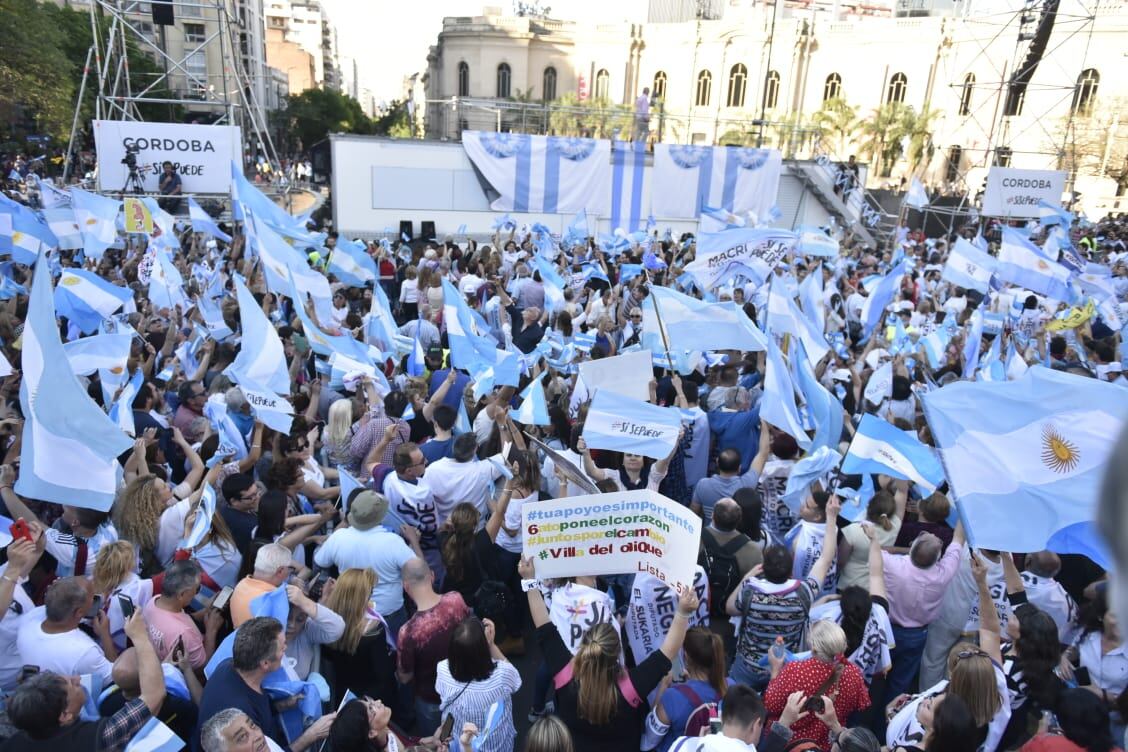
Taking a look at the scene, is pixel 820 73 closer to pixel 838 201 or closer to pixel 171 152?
pixel 838 201

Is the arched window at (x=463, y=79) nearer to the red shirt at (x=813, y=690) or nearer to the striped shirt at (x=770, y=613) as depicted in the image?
the striped shirt at (x=770, y=613)

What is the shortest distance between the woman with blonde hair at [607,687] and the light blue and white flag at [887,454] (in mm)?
1842

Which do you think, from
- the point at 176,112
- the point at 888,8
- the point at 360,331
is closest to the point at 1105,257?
the point at 360,331

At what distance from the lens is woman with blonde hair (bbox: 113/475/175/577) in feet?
13.7

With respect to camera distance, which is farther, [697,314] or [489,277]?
[489,277]

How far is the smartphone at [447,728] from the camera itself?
3207 mm

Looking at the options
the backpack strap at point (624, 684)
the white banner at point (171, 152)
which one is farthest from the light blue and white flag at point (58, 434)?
the white banner at point (171, 152)

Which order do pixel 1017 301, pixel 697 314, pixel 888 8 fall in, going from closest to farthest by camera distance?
pixel 697 314 < pixel 1017 301 < pixel 888 8

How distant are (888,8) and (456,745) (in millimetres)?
99922

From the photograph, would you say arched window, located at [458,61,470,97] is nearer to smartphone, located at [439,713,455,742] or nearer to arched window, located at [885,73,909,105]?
arched window, located at [885,73,909,105]

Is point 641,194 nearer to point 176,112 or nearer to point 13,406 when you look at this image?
point 13,406

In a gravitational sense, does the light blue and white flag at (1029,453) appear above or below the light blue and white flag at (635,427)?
above

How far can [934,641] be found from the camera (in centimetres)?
433

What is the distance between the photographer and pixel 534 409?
19.2 ft
